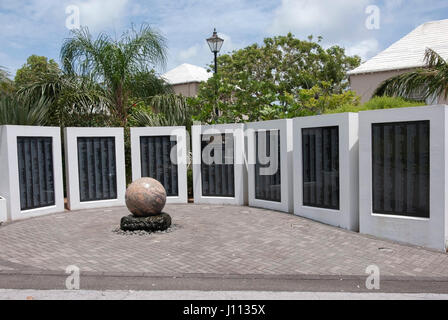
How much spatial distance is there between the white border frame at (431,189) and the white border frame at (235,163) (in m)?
4.85

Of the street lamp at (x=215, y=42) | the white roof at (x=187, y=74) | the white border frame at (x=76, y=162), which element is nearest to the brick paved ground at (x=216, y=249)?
the white border frame at (x=76, y=162)

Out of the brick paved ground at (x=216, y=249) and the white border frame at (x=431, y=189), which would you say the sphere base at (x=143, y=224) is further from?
the white border frame at (x=431, y=189)

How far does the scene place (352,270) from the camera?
261 inches

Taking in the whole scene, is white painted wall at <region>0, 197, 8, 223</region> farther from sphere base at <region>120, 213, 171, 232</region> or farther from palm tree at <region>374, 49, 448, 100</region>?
palm tree at <region>374, 49, 448, 100</region>

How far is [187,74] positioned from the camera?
27.0 m

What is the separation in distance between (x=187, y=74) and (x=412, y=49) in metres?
13.9

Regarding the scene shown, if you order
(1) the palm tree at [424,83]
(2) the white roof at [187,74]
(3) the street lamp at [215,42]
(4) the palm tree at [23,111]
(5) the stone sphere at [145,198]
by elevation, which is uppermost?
(2) the white roof at [187,74]

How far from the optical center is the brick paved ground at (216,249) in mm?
6816

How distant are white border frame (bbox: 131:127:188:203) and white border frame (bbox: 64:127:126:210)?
44 centimetres

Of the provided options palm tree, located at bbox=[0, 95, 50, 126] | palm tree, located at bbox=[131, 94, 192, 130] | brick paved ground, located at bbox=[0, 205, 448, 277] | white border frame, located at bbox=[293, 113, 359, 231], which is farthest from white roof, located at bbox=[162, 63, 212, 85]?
white border frame, located at bbox=[293, 113, 359, 231]

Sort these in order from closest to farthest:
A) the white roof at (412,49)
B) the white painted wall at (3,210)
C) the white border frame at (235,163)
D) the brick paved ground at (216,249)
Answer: the brick paved ground at (216,249) → the white painted wall at (3,210) → the white border frame at (235,163) → the white roof at (412,49)

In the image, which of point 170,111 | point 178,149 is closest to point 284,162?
point 178,149

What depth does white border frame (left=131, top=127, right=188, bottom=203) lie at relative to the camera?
13430 mm
